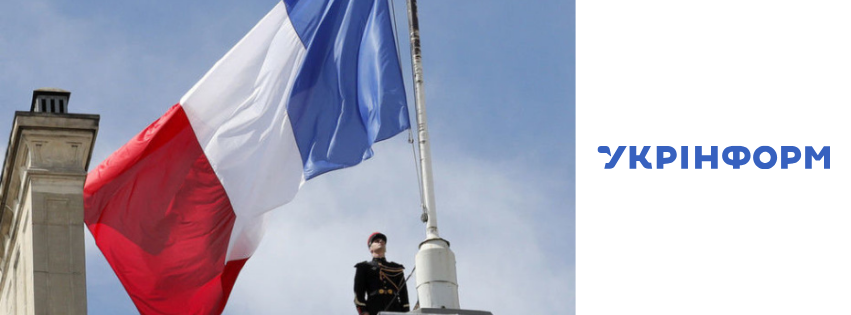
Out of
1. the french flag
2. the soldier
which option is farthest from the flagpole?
the french flag

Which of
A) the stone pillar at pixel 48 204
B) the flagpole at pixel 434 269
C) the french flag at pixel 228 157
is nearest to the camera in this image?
the flagpole at pixel 434 269

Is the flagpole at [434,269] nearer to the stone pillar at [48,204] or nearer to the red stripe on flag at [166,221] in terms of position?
the stone pillar at [48,204]

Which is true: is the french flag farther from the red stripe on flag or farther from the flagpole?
the flagpole

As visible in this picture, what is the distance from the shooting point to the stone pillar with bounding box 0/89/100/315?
22.4 metres

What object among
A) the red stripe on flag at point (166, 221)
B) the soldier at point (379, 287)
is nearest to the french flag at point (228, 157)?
the red stripe on flag at point (166, 221)

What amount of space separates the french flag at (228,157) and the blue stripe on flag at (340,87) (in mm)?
18

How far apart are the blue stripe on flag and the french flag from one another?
2 cm

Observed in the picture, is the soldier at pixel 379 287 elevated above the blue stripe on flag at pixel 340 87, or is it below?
below

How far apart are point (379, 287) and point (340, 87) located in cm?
397

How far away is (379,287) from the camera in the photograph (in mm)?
20562

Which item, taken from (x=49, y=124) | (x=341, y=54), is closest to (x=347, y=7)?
(x=341, y=54)

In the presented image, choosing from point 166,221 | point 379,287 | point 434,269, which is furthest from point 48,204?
point 434,269

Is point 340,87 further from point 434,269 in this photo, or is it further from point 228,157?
point 434,269

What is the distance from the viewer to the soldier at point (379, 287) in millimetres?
20469
